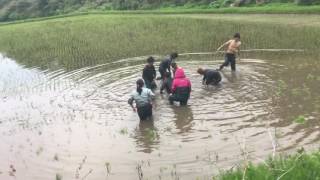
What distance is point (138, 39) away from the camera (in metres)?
33.5

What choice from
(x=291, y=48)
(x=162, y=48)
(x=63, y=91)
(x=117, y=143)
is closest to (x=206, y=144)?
(x=117, y=143)

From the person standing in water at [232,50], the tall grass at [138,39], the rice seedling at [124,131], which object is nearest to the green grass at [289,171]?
the rice seedling at [124,131]

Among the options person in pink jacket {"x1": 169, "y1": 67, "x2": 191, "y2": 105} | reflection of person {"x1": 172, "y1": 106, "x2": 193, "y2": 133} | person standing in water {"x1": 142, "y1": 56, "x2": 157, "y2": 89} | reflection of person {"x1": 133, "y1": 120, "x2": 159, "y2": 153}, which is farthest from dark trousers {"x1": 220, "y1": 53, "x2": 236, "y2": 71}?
reflection of person {"x1": 133, "y1": 120, "x2": 159, "y2": 153}

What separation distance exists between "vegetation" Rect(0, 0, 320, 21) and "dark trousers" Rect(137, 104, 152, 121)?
23899 millimetres

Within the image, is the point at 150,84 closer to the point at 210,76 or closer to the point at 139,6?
the point at 210,76

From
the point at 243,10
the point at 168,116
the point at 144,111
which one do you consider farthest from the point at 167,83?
the point at 243,10

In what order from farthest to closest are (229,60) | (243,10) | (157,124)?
1. (243,10)
2. (229,60)
3. (157,124)

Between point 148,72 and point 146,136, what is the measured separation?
466cm

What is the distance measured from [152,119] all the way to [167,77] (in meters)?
3.28

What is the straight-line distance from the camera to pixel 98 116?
15727 millimetres

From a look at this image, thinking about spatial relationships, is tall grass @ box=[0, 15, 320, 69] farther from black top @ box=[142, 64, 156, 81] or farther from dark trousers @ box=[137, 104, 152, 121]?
dark trousers @ box=[137, 104, 152, 121]

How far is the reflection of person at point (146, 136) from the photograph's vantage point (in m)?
12.8

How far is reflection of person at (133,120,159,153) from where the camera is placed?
12.8 metres

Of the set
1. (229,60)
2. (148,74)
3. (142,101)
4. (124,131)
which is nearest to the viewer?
(124,131)
